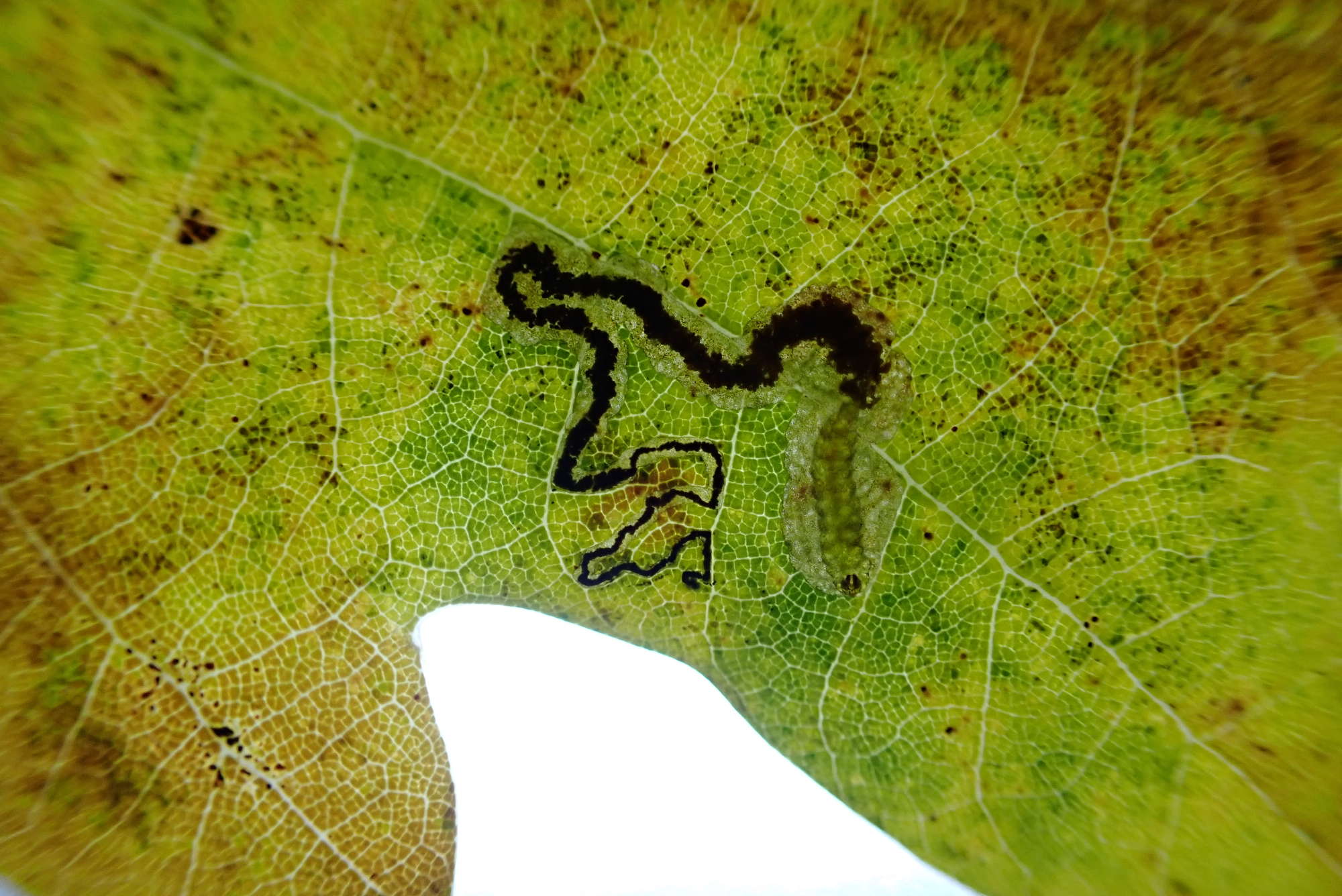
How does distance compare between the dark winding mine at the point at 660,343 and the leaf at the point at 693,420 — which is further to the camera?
the dark winding mine at the point at 660,343

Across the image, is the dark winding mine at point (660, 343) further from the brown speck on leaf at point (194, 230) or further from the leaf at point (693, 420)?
the brown speck on leaf at point (194, 230)

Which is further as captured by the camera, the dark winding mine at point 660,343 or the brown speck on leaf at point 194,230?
the dark winding mine at point 660,343

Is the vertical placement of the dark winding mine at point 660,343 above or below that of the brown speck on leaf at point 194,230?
above

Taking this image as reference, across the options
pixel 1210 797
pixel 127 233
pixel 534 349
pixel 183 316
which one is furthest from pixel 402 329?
pixel 1210 797

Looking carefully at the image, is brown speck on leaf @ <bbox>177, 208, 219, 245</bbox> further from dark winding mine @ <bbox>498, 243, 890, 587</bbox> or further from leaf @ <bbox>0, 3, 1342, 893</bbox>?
dark winding mine @ <bbox>498, 243, 890, 587</bbox>

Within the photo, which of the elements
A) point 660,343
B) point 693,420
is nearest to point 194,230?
point 660,343

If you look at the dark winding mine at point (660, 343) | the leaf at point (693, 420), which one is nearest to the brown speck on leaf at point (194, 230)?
the leaf at point (693, 420)
